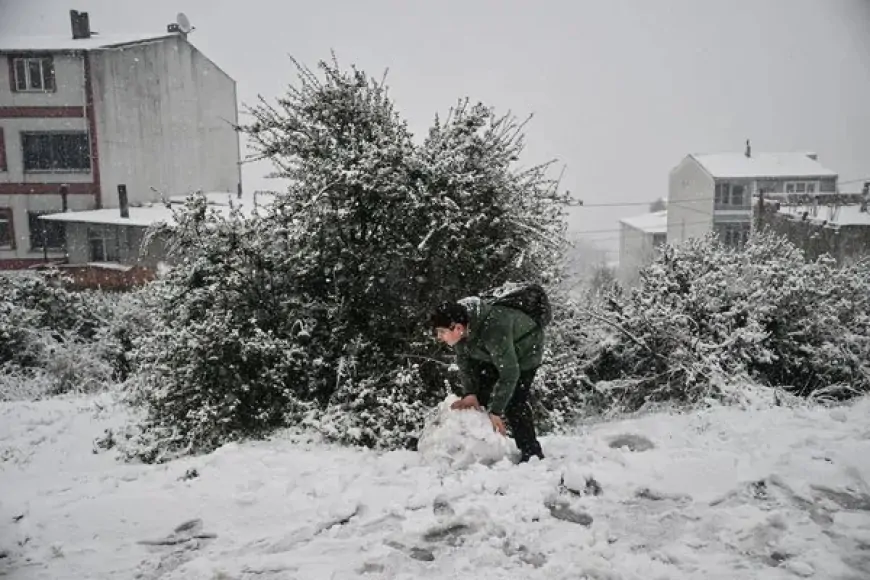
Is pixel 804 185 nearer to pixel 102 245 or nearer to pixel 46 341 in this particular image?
pixel 102 245

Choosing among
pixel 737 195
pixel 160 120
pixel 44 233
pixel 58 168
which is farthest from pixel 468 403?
pixel 737 195

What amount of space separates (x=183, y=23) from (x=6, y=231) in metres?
15.1

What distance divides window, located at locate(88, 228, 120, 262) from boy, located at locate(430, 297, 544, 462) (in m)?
28.0

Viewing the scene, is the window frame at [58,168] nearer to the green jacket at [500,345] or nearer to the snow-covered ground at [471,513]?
the snow-covered ground at [471,513]

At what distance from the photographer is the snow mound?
4.46m

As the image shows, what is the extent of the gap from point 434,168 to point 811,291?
21.1ft

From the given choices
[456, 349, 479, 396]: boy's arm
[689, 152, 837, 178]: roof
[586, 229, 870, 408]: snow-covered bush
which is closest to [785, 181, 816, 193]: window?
[689, 152, 837, 178]: roof

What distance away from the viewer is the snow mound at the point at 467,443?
4457mm

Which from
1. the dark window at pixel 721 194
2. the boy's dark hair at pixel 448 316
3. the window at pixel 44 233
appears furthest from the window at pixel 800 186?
the window at pixel 44 233

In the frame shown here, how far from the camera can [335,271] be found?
6965mm

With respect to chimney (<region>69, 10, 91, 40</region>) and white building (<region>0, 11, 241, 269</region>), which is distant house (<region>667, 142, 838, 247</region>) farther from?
chimney (<region>69, 10, 91, 40</region>)

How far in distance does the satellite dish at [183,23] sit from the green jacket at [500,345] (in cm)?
3565

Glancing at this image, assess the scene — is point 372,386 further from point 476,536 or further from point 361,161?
point 476,536

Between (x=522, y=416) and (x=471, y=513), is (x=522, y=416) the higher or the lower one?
the higher one
